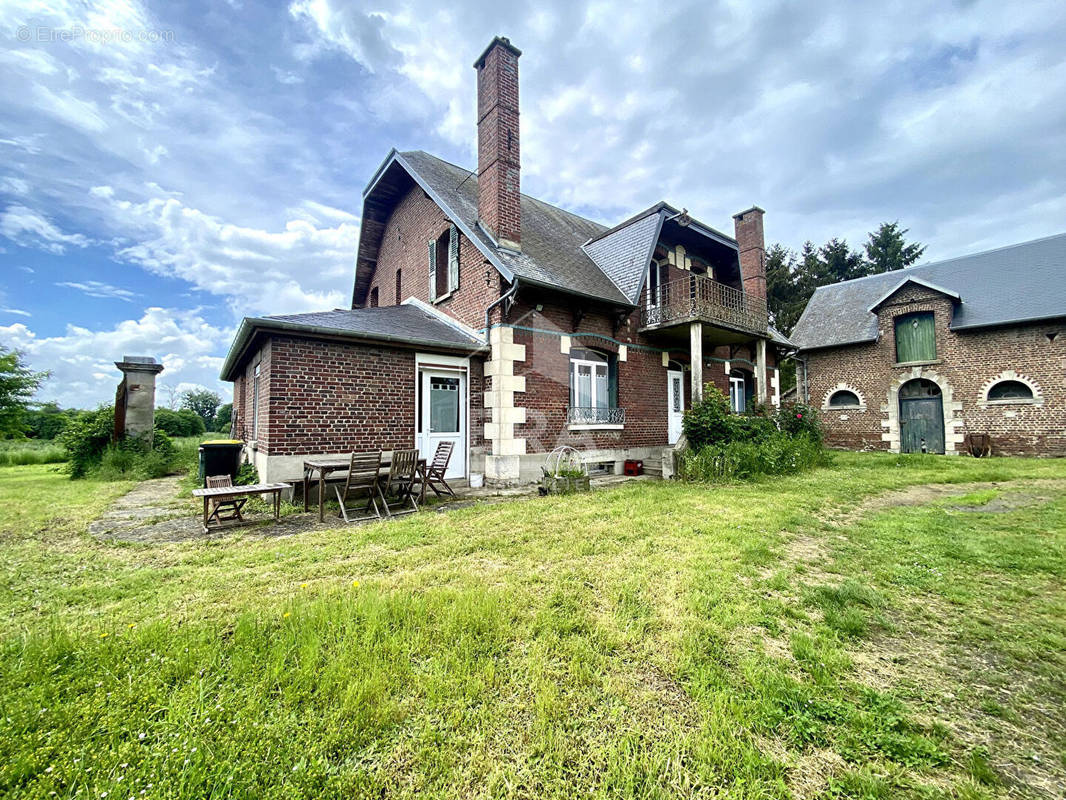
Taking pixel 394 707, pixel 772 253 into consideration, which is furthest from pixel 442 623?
pixel 772 253

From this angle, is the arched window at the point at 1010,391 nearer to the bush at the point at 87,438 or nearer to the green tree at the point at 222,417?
the bush at the point at 87,438

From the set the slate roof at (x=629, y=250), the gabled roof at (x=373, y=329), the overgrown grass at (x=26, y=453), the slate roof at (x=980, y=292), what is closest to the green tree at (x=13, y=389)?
the overgrown grass at (x=26, y=453)

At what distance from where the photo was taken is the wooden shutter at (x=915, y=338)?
48.6 feet

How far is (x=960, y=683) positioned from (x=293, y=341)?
7800 millimetres

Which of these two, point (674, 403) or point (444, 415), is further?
point (674, 403)

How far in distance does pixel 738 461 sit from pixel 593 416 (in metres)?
3.15

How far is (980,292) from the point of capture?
14352 millimetres

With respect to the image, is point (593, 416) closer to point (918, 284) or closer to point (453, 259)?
point (453, 259)

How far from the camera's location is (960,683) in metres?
2.17

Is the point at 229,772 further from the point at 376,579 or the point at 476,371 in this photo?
the point at 476,371

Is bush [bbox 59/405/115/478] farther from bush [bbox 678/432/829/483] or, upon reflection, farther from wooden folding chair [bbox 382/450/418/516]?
bush [bbox 678/432/829/483]

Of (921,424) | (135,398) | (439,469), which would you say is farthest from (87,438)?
(921,424)

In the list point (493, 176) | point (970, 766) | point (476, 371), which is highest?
point (493, 176)

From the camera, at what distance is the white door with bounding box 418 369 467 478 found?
8.04 m
